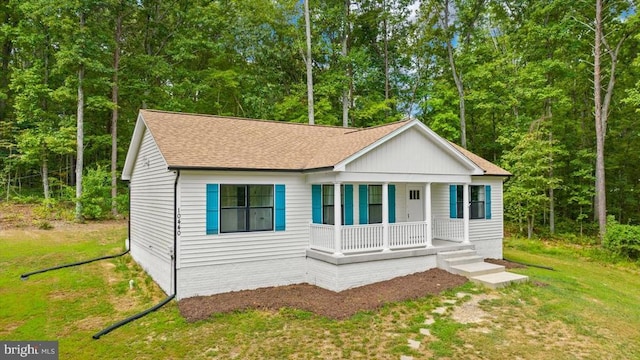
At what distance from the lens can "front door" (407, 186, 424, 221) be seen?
13.1 metres

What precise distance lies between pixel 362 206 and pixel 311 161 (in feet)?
7.67

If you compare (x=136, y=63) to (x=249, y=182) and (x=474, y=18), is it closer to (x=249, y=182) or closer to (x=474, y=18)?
(x=249, y=182)

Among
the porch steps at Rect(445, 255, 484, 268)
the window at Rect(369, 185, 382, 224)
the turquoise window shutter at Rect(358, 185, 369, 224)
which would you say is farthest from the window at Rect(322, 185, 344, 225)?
the porch steps at Rect(445, 255, 484, 268)

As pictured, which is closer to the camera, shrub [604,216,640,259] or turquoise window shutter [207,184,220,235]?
turquoise window shutter [207,184,220,235]

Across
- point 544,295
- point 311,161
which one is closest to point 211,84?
point 311,161

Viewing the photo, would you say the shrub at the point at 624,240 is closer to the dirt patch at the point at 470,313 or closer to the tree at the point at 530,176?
the tree at the point at 530,176

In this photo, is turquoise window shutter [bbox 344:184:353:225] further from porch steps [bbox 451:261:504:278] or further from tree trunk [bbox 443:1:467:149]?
tree trunk [bbox 443:1:467:149]

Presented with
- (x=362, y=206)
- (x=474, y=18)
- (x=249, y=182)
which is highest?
(x=474, y=18)

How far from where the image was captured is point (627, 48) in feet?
65.6

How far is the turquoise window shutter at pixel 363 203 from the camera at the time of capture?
1169 centimetres

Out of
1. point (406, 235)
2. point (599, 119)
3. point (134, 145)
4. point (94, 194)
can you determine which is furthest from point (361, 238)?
point (94, 194)

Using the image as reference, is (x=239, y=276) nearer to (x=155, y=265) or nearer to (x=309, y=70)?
(x=155, y=265)

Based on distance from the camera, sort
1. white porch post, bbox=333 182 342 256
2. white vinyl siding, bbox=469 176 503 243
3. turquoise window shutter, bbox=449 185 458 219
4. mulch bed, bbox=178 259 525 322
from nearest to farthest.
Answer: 1. mulch bed, bbox=178 259 525 322
2. white porch post, bbox=333 182 342 256
3. turquoise window shutter, bbox=449 185 458 219
4. white vinyl siding, bbox=469 176 503 243

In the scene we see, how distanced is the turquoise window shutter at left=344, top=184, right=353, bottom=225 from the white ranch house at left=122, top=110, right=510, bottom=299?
0.12 feet
